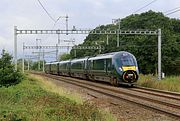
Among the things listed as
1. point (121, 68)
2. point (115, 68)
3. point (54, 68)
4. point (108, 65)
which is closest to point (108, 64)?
point (108, 65)

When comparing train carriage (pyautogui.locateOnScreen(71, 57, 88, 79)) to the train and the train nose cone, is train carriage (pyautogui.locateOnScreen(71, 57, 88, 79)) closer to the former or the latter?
the train

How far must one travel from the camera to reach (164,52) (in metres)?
66.5

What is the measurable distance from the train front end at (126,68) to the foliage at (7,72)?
849 centimetres

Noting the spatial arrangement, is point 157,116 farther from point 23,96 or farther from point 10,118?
point 23,96

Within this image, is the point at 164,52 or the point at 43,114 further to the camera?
the point at 164,52

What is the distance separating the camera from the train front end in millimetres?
34656

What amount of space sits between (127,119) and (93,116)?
2334 mm

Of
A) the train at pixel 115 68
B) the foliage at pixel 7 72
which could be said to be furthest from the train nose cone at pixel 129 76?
the foliage at pixel 7 72

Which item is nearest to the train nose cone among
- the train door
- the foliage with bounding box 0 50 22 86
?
the train door

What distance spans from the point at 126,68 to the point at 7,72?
10.2m

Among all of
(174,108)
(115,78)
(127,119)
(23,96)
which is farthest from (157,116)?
(115,78)

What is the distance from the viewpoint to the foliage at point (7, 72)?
103ft

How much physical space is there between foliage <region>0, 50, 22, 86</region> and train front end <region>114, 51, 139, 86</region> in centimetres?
849

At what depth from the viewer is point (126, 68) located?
115ft
